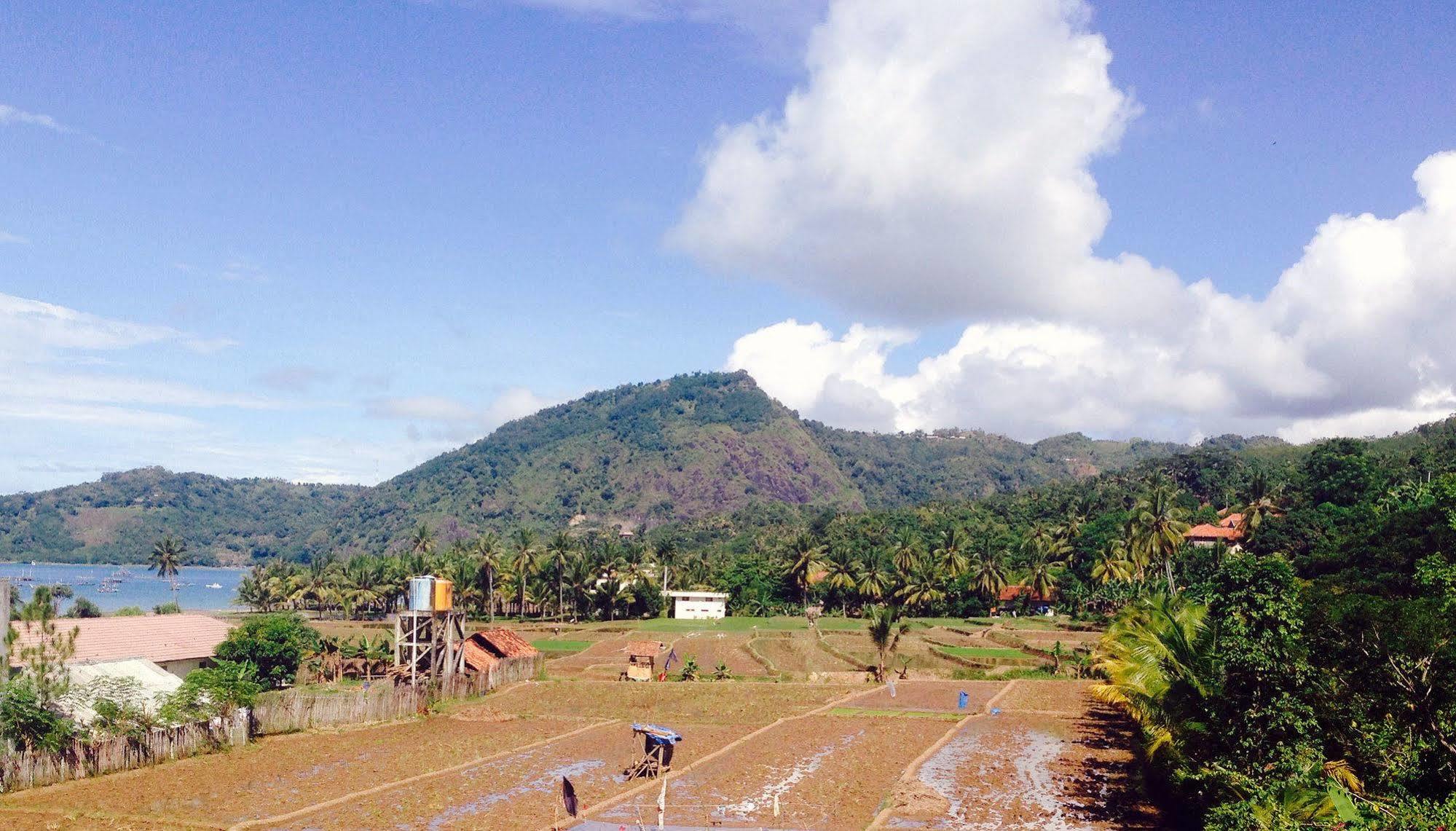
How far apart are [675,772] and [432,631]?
799 inches

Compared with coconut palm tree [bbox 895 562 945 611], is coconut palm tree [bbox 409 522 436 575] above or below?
above

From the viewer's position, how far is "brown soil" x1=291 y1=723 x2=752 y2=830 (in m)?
21.4

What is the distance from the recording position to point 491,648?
164 feet

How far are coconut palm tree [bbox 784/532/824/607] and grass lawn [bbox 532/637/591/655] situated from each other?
96.8 feet

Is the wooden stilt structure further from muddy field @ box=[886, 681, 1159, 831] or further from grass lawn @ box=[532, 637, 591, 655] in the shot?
muddy field @ box=[886, 681, 1159, 831]

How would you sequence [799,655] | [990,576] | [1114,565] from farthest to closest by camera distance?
[990,576] < [1114,565] < [799,655]

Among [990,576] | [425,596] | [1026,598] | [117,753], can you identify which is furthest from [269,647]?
[1026,598]

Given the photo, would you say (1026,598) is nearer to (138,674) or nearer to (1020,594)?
(1020,594)

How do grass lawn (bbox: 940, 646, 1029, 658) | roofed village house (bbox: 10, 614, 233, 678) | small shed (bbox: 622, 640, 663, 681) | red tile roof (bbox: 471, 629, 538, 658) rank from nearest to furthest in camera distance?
roofed village house (bbox: 10, 614, 233, 678)
red tile roof (bbox: 471, 629, 538, 658)
small shed (bbox: 622, 640, 663, 681)
grass lawn (bbox: 940, 646, 1029, 658)

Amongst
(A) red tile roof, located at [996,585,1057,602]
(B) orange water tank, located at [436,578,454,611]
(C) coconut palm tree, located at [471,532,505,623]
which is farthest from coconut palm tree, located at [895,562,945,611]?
(B) orange water tank, located at [436,578,454,611]

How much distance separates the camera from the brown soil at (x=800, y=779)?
21.8 metres

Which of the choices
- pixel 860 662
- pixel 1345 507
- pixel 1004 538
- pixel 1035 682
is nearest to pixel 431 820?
pixel 1035 682

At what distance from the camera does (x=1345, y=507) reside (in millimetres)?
76188

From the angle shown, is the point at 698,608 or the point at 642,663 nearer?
the point at 642,663
